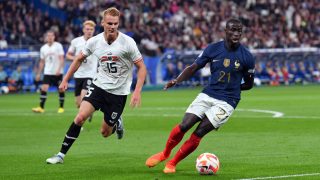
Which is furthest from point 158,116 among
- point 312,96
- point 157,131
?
point 312,96

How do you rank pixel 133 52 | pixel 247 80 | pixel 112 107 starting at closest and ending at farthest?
1. pixel 247 80
2. pixel 133 52
3. pixel 112 107

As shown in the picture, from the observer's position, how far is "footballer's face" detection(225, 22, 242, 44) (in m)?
12.6

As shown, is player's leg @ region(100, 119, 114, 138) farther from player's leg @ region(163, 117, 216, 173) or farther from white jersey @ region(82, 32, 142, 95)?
player's leg @ region(163, 117, 216, 173)

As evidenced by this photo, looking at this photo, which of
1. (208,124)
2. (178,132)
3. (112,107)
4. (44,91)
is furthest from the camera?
(44,91)

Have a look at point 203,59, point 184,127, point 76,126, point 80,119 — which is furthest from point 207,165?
point 76,126

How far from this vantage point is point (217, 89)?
42.0 feet

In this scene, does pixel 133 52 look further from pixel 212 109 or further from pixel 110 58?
pixel 212 109

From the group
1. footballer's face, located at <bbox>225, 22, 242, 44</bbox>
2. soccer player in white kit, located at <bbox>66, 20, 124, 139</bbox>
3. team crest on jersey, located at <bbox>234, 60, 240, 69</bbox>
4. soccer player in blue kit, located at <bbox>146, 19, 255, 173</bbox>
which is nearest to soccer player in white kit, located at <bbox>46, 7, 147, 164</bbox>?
soccer player in blue kit, located at <bbox>146, 19, 255, 173</bbox>

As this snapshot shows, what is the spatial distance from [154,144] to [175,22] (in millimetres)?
33813

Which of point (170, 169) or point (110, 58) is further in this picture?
point (110, 58)

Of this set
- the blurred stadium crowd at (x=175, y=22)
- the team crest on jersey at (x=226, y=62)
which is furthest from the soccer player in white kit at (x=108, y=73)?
the blurred stadium crowd at (x=175, y=22)

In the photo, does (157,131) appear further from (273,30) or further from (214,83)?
(273,30)

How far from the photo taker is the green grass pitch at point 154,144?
12781 millimetres

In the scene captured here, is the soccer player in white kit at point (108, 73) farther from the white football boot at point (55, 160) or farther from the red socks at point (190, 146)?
the red socks at point (190, 146)
